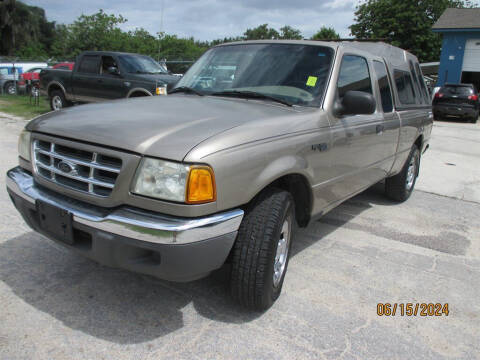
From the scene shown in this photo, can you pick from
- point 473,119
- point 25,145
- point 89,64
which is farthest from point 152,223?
point 473,119

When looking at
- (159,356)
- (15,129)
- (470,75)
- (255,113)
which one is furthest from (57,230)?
(470,75)

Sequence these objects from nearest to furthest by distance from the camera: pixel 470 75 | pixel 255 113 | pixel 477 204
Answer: pixel 255 113
pixel 477 204
pixel 470 75

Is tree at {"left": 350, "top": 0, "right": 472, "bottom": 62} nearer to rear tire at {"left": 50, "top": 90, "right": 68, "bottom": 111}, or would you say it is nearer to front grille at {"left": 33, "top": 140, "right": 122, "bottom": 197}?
rear tire at {"left": 50, "top": 90, "right": 68, "bottom": 111}

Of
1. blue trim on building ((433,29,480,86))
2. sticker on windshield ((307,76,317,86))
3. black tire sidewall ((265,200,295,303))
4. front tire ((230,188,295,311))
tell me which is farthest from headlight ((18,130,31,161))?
blue trim on building ((433,29,480,86))

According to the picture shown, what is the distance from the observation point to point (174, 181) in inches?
86.5

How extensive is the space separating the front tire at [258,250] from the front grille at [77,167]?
0.80 metres

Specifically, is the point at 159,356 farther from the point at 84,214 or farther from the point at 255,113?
the point at 255,113

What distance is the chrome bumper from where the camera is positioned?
2146 mm

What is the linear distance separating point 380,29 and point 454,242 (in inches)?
1795

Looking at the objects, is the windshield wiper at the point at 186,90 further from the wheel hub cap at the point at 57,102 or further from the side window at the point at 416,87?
the wheel hub cap at the point at 57,102

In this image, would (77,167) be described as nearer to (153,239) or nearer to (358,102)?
(153,239)

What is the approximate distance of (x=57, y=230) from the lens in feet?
8.05
